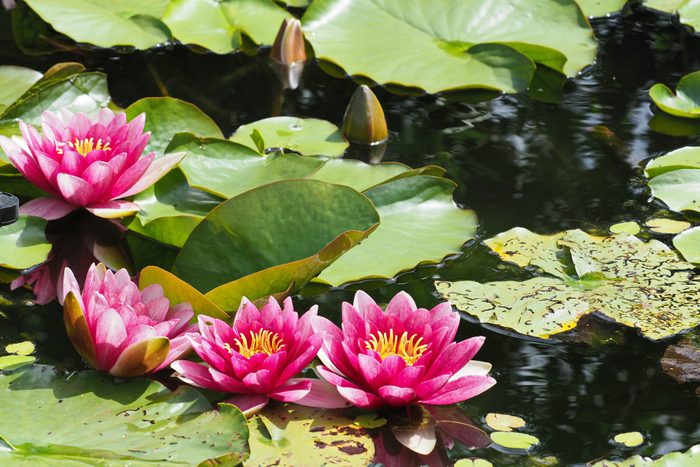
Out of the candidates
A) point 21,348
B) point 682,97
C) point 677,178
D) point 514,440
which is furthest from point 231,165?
point 682,97

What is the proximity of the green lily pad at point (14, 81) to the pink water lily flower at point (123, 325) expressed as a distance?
3.57 feet

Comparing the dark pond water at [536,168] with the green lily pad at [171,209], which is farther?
the green lily pad at [171,209]

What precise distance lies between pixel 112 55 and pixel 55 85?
0.87m

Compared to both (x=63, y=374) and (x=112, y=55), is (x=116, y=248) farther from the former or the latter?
(x=112, y=55)

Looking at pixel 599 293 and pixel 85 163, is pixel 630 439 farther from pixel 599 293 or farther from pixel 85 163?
pixel 85 163

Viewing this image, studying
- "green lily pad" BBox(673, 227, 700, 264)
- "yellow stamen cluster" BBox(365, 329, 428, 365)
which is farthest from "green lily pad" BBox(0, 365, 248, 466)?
"green lily pad" BBox(673, 227, 700, 264)

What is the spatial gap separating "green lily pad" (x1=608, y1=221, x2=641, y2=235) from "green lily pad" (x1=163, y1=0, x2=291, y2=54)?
5.15 feet

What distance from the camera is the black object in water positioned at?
1.91 metres

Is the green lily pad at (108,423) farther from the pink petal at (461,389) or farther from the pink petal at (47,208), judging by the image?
the pink petal at (47,208)

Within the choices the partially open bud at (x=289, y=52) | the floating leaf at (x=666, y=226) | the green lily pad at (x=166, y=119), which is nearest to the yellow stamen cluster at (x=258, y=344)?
the green lily pad at (x=166, y=119)

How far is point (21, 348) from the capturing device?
1747mm

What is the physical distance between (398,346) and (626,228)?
88 cm

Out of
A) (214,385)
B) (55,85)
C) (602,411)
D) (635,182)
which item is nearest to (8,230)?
(55,85)

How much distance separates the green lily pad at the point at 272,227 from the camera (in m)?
1.83
